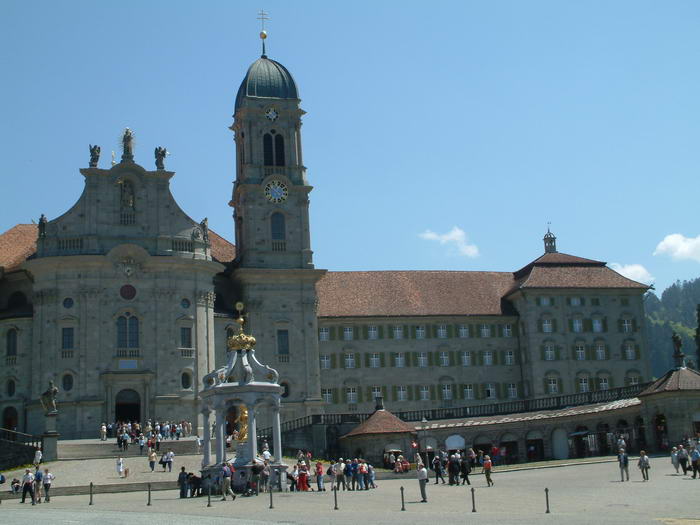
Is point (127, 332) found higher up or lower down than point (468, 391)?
higher up

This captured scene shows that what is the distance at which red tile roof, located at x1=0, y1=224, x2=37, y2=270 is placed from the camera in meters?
77.2

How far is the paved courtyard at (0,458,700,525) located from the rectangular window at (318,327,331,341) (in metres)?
33.9

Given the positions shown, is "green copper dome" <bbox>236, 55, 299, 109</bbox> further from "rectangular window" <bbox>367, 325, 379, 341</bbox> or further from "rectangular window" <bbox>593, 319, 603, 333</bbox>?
"rectangular window" <bbox>593, 319, 603, 333</bbox>

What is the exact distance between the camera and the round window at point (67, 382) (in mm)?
69812

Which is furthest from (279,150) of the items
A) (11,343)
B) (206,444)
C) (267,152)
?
(206,444)

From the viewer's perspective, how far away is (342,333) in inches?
3260

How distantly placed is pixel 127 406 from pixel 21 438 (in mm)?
10228

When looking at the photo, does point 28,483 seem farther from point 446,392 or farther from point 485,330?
point 485,330

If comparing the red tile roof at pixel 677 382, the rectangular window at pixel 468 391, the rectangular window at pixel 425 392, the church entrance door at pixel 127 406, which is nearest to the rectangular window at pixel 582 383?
the rectangular window at pixel 468 391

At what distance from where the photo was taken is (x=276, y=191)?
80.8 m

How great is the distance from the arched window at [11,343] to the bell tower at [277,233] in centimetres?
Result: 1612

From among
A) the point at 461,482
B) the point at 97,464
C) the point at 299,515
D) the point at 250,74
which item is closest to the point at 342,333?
the point at 250,74

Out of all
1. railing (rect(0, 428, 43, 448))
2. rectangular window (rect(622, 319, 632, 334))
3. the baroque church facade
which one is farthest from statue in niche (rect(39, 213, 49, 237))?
rectangular window (rect(622, 319, 632, 334))

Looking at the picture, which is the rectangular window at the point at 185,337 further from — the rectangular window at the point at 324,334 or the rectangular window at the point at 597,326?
the rectangular window at the point at 597,326
